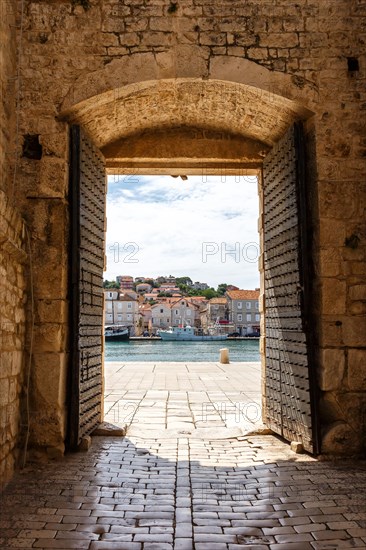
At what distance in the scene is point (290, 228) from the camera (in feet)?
15.4

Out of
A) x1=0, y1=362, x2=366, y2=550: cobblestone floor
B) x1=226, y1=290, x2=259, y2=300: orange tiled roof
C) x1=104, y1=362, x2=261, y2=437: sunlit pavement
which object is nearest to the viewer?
x1=0, y1=362, x2=366, y2=550: cobblestone floor

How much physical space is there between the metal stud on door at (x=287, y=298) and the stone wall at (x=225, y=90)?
0.53ft

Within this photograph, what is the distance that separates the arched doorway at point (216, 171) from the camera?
14.7 feet

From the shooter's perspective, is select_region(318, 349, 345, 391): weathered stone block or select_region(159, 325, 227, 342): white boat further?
select_region(159, 325, 227, 342): white boat

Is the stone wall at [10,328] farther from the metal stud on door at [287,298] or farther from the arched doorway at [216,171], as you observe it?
the metal stud on door at [287,298]

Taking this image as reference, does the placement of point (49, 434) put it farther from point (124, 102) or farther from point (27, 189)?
point (124, 102)

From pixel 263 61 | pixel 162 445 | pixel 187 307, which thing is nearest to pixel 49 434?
pixel 162 445

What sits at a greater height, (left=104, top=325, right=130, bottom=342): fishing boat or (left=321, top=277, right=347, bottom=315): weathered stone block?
(left=321, top=277, right=347, bottom=315): weathered stone block

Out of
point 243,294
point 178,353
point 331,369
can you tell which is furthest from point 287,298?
point 243,294

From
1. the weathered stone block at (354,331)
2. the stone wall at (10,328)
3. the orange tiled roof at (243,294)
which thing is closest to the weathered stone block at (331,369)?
the weathered stone block at (354,331)

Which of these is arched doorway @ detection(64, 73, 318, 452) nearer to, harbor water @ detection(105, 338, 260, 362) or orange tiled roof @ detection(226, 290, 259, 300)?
harbor water @ detection(105, 338, 260, 362)

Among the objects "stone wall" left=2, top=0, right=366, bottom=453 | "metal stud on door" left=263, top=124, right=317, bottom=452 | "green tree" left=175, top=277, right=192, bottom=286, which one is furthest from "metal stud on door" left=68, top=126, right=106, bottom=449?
"green tree" left=175, top=277, right=192, bottom=286

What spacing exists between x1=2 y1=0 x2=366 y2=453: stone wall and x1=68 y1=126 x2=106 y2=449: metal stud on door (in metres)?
0.11

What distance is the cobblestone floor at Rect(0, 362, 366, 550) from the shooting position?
267cm
